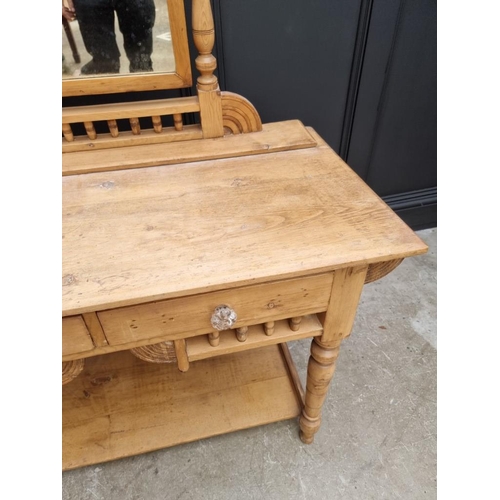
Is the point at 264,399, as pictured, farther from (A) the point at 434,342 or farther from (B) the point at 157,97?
(B) the point at 157,97

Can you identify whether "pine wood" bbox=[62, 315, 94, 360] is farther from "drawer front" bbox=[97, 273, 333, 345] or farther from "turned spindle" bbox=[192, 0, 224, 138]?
"turned spindle" bbox=[192, 0, 224, 138]

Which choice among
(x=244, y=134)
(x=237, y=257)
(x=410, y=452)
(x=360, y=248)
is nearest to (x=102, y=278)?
(x=237, y=257)

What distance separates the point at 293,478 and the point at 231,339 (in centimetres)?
55

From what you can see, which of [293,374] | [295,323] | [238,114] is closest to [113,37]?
[238,114]

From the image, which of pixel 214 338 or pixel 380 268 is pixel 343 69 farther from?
pixel 214 338

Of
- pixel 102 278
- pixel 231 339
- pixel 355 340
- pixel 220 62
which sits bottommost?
pixel 355 340

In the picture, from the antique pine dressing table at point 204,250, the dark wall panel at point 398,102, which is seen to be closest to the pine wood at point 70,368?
the antique pine dressing table at point 204,250

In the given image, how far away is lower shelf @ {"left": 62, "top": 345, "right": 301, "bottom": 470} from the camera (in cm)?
105

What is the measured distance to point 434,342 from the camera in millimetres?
1360

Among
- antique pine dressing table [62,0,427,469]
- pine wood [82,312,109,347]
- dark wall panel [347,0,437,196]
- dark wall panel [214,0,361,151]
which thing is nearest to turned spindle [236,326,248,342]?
antique pine dressing table [62,0,427,469]

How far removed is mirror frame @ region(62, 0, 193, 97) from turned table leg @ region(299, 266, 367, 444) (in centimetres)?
60

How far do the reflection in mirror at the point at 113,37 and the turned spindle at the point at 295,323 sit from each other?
2.17ft

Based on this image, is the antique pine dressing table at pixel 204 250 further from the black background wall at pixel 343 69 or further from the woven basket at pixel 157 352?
the black background wall at pixel 343 69

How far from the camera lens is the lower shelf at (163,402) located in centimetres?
105
